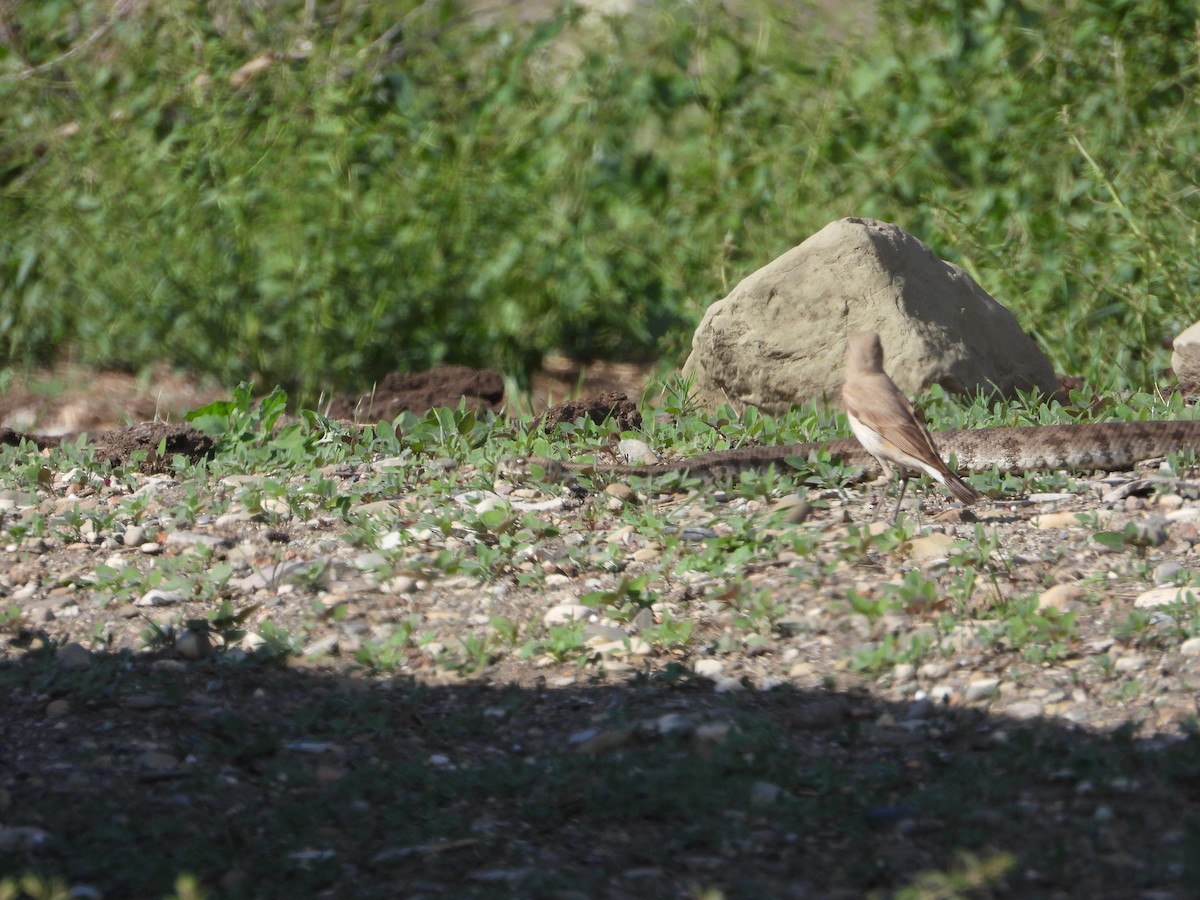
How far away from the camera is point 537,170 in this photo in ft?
30.6

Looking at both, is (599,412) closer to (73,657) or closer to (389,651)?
(389,651)

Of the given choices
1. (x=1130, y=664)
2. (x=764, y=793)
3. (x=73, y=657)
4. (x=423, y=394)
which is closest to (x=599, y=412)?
(x=423, y=394)

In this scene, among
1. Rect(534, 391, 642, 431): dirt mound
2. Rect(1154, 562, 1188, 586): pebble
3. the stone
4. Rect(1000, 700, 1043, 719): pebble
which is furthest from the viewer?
the stone

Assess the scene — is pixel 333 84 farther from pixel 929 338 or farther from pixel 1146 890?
pixel 1146 890

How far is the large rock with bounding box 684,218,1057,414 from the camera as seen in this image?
22.9 ft

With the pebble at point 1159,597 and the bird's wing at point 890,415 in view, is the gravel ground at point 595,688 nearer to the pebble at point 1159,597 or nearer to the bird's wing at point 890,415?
the pebble at point 1159,597

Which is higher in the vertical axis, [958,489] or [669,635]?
[958,489]

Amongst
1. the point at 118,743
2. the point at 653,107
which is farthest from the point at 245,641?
the point at 653,107

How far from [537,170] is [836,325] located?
3.01 meters

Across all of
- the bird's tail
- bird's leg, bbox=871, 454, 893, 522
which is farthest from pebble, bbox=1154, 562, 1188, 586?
bird's leg, bbox=871, 454, 893, 522

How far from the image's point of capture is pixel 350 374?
29.2 ft

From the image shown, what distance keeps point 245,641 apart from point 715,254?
5088mm

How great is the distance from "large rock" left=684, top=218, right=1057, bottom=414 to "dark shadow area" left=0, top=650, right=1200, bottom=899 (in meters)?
3.06

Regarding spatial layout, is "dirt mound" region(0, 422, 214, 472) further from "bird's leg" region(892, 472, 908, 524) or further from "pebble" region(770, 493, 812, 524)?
"bird's leg" region(892, 472, 908, 524)
